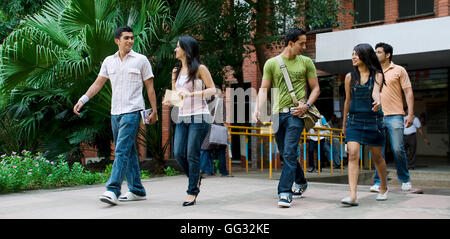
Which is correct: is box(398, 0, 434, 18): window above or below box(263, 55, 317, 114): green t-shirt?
above

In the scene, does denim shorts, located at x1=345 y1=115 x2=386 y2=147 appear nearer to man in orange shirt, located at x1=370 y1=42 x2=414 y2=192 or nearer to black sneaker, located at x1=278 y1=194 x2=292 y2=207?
black sneaker, located at x1=278 y1=194 x2=292 y2=207

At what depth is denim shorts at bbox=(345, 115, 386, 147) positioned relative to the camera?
5.29m

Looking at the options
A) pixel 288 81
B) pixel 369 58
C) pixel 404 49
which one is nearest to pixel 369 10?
pixel 404 49

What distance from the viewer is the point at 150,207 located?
5090mm

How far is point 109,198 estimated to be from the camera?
16.7 ft

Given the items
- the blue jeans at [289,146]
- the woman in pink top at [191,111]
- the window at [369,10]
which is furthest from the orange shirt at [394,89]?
the window at [369,10]

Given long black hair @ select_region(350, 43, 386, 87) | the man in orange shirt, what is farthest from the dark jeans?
long black hair @ select_region(350, 43, 386, 87)

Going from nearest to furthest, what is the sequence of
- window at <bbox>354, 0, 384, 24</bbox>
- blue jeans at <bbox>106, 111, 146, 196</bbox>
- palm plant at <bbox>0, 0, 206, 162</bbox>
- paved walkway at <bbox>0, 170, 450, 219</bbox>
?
paved walkway at <bbox>0, 170, 450, 219</bbox> < blue jeans at <bbox>106, 111, 146, 196</bbox> < palm plant at <bbox>0, 0, 206, 162</bbox> < window at <bbox>354, 0, 384, 24</bbox>

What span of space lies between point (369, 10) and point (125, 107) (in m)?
11.5

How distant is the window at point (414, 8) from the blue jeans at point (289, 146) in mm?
10334

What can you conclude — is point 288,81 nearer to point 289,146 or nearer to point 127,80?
point 289,146

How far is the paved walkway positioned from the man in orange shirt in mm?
406

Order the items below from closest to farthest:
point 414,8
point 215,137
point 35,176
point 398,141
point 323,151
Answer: point 398,141, point 35,176, point 215,137, point 323,151, point 414,8

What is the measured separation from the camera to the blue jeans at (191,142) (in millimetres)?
5141
